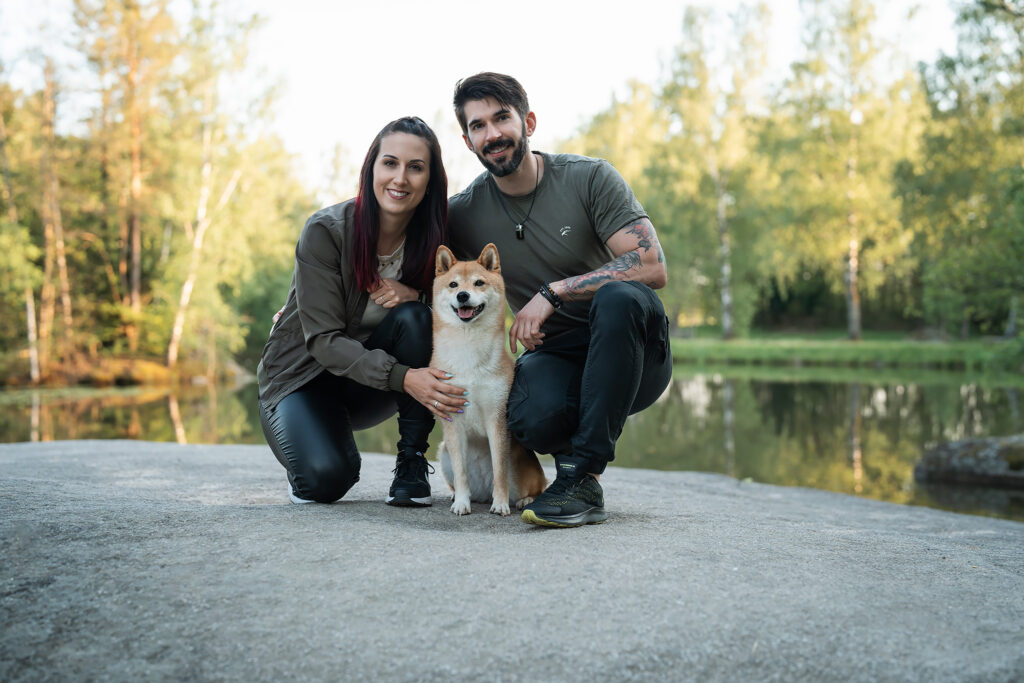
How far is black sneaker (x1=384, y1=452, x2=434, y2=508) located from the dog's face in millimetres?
689

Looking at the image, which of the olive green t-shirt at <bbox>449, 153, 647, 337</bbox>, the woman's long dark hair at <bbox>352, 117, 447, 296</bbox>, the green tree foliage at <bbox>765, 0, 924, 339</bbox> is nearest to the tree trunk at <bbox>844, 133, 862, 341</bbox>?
the green tree foliage at <bbox>765, 0, 924, 339</bbox>

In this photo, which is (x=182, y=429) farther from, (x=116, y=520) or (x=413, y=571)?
(x=413, y=571)

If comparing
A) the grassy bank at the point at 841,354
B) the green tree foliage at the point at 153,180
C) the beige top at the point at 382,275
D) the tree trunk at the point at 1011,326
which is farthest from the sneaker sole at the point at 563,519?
the green tree foliage at the point at 153,180

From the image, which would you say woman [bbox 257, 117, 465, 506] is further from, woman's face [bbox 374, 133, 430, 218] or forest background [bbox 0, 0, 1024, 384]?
forest background [bbox 0, 0, 1024, 384]

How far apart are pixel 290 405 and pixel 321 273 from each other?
2.15ft

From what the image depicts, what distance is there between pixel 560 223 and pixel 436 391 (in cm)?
100

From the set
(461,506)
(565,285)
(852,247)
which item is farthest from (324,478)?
(852,247)

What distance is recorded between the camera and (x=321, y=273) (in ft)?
10.8

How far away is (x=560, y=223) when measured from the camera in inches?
135

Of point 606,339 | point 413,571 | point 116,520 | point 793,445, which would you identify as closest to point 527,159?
point 606,339

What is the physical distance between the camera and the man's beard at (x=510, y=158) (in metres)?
3.30

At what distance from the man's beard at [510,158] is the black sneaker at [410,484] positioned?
53.5 inches

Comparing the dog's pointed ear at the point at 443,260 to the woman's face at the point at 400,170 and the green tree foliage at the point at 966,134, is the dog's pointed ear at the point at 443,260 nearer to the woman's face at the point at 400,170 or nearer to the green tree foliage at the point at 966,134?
the woman's face at the point at 400,170

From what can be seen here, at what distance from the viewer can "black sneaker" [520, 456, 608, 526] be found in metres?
2.82
